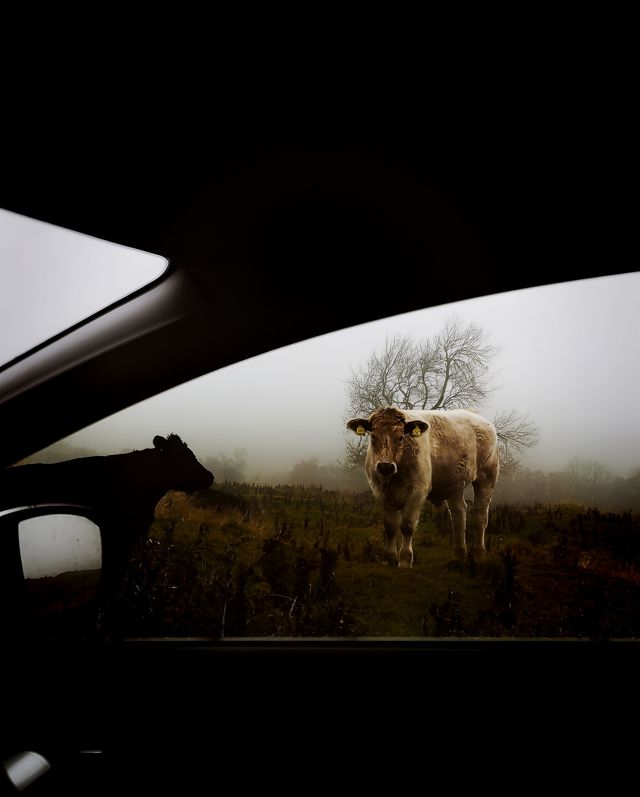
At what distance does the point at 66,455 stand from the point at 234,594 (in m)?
1.40

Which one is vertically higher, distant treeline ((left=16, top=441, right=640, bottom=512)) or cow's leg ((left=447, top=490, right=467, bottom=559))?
distant treeline ((left=16, top=441, right=640, bottom=512))

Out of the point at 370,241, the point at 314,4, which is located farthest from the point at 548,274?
the point at 314,4

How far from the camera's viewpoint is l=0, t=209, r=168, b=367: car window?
242cm

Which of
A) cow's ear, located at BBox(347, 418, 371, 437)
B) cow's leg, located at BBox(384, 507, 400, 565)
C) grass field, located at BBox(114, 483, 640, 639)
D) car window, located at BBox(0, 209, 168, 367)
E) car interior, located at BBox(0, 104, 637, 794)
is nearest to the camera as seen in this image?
car interior, located at BBox(0, 104, 637, 794)

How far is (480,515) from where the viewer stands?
351 cm

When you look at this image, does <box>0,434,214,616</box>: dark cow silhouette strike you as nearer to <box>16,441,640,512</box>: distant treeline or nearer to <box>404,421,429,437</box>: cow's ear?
<box>16,441,640,512</box>: distant treeline

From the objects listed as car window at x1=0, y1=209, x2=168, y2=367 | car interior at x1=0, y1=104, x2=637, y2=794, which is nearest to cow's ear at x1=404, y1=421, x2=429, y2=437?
car interior at x1=0, y1=104, x2=637, y2=794

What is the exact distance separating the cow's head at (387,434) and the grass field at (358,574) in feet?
0.83

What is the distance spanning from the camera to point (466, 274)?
2.49m

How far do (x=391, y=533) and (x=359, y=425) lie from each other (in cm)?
73

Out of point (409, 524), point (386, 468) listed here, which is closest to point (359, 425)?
point (386, 468)

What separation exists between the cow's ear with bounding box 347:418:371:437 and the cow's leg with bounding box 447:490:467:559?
724 mm

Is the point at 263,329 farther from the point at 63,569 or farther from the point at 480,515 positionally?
the point at 480,515

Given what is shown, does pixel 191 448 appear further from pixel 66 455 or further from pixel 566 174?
pixel 566 174
